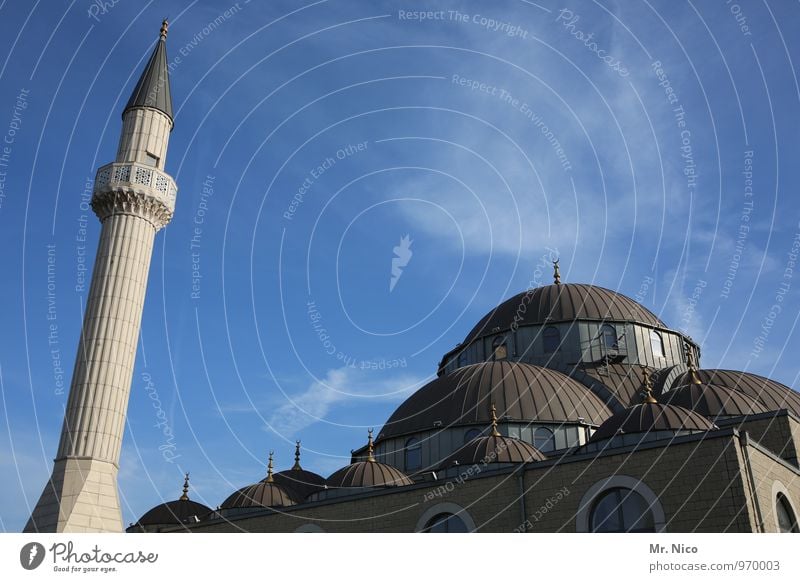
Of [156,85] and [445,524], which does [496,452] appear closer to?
[445,524]

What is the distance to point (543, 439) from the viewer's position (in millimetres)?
25625

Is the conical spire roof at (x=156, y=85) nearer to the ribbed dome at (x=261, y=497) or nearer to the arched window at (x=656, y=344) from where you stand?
the ribbed dome at (x=261, y=497)

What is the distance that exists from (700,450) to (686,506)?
129 cm

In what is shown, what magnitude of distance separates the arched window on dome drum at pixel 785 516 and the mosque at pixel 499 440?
48 millimetres

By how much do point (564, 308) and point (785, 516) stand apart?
645 inches

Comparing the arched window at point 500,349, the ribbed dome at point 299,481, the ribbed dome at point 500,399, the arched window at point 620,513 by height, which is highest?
the arched window at point 500,349

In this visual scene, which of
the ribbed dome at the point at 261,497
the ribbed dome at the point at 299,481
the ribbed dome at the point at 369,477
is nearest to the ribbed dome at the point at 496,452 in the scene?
the ribbed dome at the point at 369,477

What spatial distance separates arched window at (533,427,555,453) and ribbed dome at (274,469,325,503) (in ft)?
25.9

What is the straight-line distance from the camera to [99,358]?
22.2m

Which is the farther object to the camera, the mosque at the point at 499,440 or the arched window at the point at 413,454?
the arched window at the point at 413,454

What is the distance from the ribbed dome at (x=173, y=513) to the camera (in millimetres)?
29828
